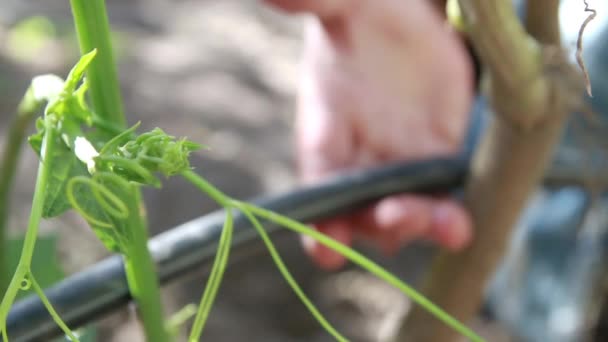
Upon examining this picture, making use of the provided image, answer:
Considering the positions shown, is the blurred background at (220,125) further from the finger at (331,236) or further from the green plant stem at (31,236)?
the green plant stem at (31,236)

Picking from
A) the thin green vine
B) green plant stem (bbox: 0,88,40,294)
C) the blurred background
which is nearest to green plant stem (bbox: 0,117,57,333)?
the thin green vine

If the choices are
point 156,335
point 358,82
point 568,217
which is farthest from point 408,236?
point 568,217

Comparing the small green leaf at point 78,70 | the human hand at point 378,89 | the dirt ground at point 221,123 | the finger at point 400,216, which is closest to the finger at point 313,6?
the human hand at point 378,89

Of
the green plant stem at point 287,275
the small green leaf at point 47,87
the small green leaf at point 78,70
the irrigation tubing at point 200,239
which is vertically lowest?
the irrigation tubing at point 200,239

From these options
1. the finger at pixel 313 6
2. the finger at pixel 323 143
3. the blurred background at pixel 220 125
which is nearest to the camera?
the finger at pixel 313 6

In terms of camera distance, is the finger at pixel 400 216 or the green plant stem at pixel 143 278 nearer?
the green plant stem at pixel 143 278

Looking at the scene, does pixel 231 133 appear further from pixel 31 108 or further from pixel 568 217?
pixel 31 108

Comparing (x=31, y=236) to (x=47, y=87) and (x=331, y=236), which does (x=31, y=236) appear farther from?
(x=331, y=236)
